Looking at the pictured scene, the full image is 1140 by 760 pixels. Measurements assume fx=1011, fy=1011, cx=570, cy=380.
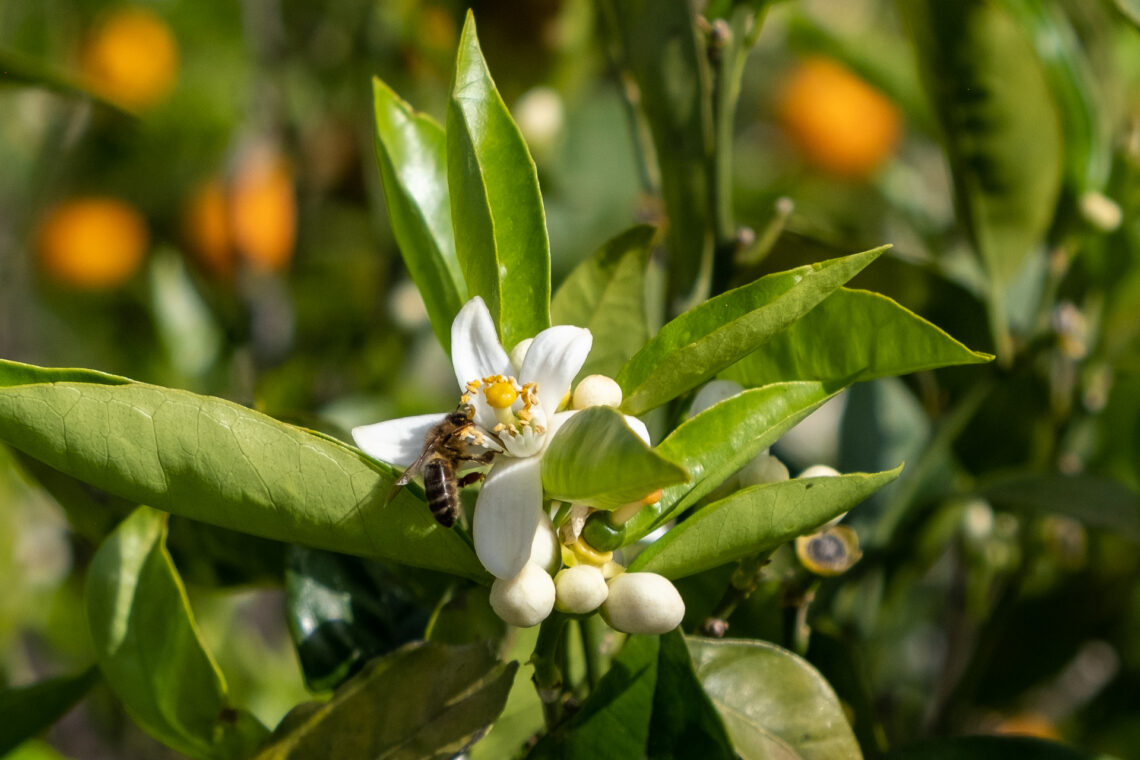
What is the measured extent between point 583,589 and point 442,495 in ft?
0.25

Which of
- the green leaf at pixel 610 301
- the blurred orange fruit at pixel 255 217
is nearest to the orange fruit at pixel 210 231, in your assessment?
the blurred orange fruit at pixel 255 217

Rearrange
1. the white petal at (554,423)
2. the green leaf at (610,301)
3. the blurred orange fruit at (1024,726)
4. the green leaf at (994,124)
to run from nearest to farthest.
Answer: the white petal at (554,423)
the green leaf at (610,301)
the green leaf at (994,124)
the blurred orange fruit at (1024,726)

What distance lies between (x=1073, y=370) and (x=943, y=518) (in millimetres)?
236

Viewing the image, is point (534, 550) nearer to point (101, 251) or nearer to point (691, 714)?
point (691, 714)

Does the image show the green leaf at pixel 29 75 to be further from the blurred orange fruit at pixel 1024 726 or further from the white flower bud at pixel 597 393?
the blurred orange fruit at pixel 1024 726

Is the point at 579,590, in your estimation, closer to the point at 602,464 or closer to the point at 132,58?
the point at 602,464

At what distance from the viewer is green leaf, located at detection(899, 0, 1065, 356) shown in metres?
0.75

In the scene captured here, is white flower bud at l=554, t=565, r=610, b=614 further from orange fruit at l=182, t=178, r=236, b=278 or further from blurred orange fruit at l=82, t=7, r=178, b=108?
blurred orange fruit at l=82, t=7, r=178, b=108

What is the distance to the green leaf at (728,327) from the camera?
44 centimetres

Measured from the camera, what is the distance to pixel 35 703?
67 cm

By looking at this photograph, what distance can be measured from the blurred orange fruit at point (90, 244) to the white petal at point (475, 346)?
1375 millimetres

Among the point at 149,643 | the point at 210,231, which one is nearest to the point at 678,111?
the point at 149,643

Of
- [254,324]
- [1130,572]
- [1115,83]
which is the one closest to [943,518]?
[1130,572]

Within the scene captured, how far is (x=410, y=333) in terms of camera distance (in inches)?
50.8
